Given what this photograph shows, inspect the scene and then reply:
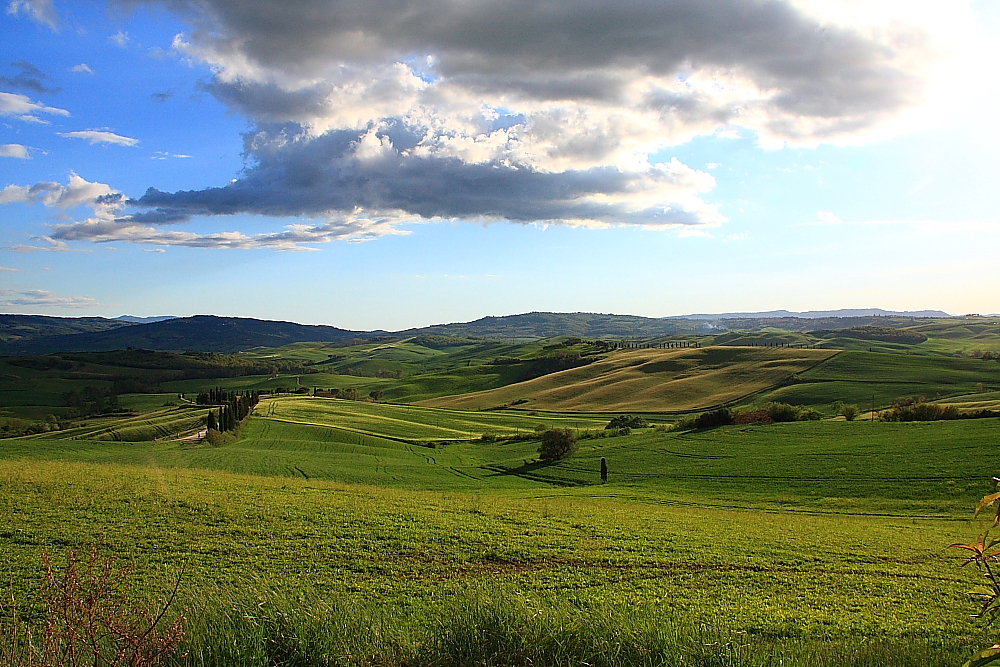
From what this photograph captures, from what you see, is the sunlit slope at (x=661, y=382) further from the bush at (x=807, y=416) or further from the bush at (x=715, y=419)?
the bush at (x=715, y=419)

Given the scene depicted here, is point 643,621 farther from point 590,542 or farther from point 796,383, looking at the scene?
point 796,383

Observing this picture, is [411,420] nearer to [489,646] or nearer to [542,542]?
[542,542]

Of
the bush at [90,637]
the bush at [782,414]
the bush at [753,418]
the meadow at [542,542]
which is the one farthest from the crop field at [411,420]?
the bush at [90,637]

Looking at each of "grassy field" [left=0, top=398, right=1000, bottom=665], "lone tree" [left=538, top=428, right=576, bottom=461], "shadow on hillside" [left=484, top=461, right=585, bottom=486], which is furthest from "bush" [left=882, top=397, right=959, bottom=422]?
"shadow on hillside" [left=484, top=461, right=585, bottom=486]

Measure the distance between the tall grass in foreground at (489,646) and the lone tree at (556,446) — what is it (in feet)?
162

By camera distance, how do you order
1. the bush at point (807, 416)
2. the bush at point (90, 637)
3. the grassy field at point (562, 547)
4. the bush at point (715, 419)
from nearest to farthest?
the bush at point (90, 637)
the grassy field at point (562, 547)
the bush at point (807, 416)
the bush at point (715, 419)

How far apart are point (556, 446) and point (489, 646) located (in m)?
50.6

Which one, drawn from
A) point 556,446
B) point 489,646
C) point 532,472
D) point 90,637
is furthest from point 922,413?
point 90,637

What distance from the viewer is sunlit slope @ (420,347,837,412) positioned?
105 metres

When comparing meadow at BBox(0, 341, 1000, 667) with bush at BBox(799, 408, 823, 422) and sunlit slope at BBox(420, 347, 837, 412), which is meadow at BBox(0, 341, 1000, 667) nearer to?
bush at BBox(799, 408, 823, 422)

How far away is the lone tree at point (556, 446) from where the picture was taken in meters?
55.3

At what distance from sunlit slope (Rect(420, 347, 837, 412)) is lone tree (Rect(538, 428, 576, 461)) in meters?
43.7


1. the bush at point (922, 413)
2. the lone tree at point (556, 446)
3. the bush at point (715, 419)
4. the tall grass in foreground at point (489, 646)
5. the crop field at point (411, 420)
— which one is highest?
the tall grass in foreground at point (489, 646)

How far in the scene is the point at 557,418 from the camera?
97.6 m
